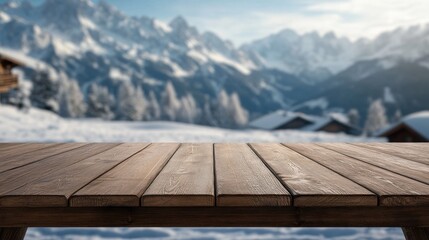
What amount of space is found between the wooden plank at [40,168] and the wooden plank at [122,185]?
296 millimetres

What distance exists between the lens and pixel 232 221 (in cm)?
133

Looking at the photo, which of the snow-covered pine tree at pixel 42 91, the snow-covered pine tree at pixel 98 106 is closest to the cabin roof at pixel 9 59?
the snow-covered pine tree at pixel 42 91

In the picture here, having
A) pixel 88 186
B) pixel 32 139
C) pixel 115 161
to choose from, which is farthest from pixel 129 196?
pixel 32 139

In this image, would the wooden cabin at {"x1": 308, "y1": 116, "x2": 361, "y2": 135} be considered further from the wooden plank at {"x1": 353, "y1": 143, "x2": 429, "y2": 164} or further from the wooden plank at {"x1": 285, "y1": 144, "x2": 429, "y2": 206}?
the wooden plank at {"x1": 285, "y1": 144, "x2": 429, "y2": 206}

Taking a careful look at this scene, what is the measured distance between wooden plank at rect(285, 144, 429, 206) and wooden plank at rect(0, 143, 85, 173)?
171 cm

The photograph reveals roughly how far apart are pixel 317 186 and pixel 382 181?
0.32 metres

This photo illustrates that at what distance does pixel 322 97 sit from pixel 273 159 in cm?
17580

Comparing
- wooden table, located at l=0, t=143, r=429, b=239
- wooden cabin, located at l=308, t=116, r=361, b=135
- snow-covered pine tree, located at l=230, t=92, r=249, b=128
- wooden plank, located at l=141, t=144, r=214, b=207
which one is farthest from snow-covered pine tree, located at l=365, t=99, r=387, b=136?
wooden table, located at l=0, t=143, r=429, b=239

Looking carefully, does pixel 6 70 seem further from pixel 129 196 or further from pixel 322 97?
pixel 322 97

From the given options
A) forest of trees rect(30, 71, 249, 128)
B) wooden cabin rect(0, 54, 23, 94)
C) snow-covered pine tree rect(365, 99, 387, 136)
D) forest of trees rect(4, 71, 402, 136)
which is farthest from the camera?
snow-covered pine tree rect(365, 99, 387, 136)

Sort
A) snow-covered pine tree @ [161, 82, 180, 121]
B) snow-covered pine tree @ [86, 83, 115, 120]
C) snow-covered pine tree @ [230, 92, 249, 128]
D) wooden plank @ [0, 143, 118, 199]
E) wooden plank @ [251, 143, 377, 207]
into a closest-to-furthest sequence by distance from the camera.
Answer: wooden plank @ [251, 143, 377, 207] → wooden plank @ [0, 143, 118, 199] → snow-covered pine tree @ [86, 83, 115, 120] → snow-covered pine tree @ [230, 92, 249, 128] → snow-covered pine tree @ [161, 82, 180, 121]

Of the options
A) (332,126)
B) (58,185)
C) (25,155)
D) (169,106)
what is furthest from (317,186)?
(169,106)

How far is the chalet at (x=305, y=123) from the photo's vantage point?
176 ft

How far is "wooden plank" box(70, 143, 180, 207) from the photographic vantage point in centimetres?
130
